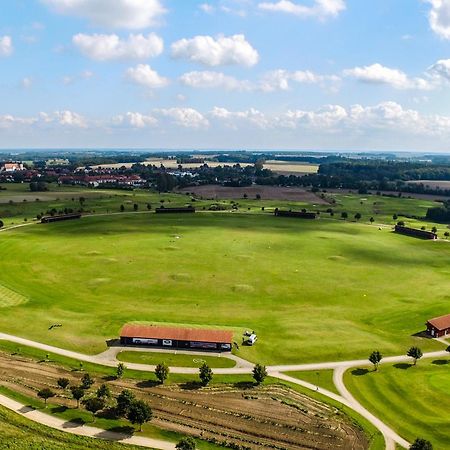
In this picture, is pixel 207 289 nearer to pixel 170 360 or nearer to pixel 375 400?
pixel 170 360

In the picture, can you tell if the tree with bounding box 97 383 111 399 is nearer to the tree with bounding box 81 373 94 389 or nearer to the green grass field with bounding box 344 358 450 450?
the tree with bounding box 81 373 94 389

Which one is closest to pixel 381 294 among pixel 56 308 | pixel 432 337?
pixel 432 337

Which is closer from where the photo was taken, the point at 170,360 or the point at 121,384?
the point at 121,384

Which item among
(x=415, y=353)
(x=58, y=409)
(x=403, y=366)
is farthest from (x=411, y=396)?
(x=58, y=409)

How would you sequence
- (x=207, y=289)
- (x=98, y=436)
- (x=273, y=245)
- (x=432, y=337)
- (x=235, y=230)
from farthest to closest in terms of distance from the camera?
(x=235, y=230) → (x=273, y=245) → (x=207, y=289) → (x=432, y=337) → (x=98, y=436)

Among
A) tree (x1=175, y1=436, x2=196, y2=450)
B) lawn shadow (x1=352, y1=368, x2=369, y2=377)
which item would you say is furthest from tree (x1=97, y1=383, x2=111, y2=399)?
lawn shadow (x1=352, y1=368, x2=369, y2=377)

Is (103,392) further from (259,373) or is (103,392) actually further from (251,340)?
(251,340)

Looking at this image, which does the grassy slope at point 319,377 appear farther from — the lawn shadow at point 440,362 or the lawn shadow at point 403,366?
the lawn shadow at point 440,362
